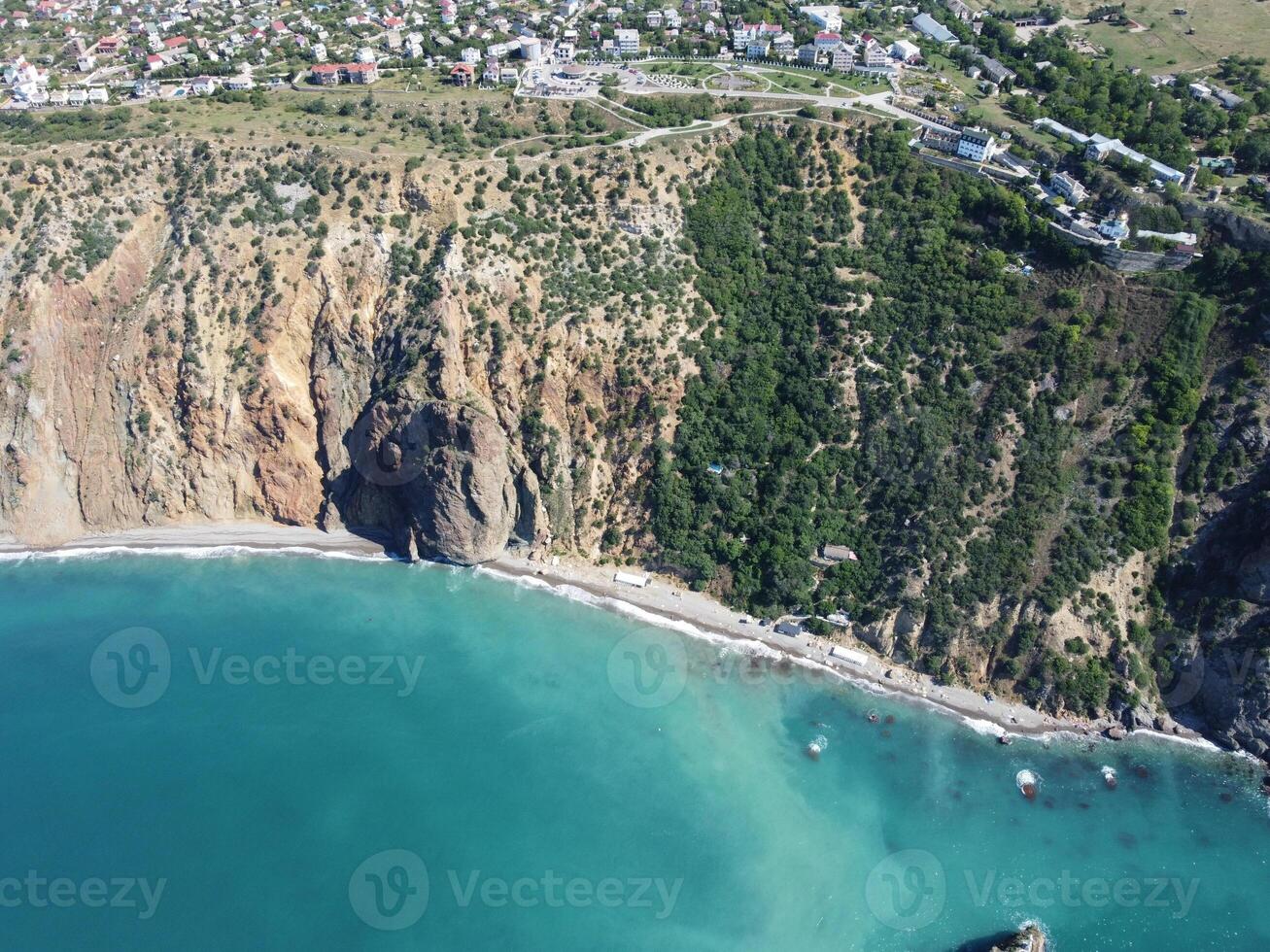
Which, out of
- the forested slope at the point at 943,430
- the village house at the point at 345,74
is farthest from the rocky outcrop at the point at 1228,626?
the village house at the point at 345,74

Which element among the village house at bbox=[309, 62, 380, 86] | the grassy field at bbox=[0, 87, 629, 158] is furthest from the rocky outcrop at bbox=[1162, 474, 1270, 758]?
the village house at bbox=[309, 62, 380, 86]

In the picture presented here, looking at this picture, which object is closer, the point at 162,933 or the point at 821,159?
the point at 162,933

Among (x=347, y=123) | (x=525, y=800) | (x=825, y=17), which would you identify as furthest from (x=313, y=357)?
(x=825, y=17)

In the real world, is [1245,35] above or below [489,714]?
above

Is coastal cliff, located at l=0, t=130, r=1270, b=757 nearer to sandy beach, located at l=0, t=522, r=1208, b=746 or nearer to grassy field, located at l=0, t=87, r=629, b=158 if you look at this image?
sandy beach, located at l=0, t=522, r=1208, b=746

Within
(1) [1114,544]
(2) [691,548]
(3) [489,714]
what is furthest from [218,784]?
(1) [1114,544]

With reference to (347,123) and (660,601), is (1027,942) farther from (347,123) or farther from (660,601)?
(347,123)

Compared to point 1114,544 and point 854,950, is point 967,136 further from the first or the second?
point 854,950
